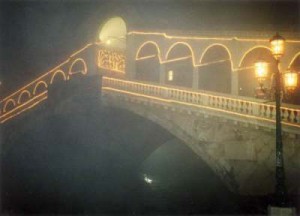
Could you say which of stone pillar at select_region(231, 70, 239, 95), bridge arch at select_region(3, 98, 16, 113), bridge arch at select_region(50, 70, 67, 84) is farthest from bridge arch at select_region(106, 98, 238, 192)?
bridge arch at select_region(3, 98, 16, 113)

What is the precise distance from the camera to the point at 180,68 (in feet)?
70.3

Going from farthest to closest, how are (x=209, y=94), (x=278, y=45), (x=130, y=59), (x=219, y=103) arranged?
(x=130, y=59)
(x=209, y=94)
(x=219, y=103)
(x=278, y=45)

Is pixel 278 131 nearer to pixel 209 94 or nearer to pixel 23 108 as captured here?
pixel 209 94

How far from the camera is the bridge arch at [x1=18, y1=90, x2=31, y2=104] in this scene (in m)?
28.9

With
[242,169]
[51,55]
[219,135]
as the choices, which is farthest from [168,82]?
[51,55]

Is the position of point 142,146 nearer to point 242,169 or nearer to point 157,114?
point 157,114

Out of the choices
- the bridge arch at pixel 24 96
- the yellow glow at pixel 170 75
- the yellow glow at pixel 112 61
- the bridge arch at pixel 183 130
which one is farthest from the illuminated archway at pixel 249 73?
the bridge arch at pixel 24 96

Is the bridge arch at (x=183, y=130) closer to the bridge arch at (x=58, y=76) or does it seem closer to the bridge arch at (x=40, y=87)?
the bridge arch at (x=58, y=76)

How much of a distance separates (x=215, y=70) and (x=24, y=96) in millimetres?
15772

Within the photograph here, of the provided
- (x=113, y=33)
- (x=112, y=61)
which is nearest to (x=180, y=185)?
(x=112, y=61)

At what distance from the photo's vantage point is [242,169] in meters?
15.8

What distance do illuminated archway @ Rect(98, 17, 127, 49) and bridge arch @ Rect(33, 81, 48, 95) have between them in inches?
242

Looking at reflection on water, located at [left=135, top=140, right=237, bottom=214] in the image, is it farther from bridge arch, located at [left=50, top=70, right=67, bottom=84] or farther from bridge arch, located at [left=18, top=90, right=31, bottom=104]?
bridge arch, located at [left=18, top=90, right=31, bottom=104]

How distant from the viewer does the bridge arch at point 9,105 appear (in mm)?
29609
